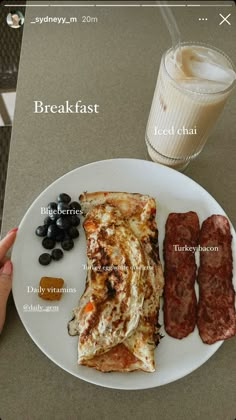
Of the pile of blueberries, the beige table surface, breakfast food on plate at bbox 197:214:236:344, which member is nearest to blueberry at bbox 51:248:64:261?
the pile of blueberries

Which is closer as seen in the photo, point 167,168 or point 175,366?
point 175,366

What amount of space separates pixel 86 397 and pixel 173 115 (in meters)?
0.92

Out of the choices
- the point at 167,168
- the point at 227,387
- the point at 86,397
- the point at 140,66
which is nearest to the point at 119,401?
the point at 86,397

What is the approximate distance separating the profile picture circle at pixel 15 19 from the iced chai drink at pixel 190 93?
96 cm

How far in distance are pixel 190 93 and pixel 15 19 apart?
119 cm

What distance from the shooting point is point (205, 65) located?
1.08m

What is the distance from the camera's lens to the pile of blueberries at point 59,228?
116cm

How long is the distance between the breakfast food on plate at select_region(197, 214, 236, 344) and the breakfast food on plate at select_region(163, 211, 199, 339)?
0.09ft

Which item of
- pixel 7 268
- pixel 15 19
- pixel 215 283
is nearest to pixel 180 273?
pixel 215 283

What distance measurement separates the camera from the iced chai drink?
3.41ft

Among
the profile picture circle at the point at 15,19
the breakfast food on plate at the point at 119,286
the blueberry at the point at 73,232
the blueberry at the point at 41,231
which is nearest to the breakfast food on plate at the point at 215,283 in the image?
the breakfast food on plate at the point at 119,286

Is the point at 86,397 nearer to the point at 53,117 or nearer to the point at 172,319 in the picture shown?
the point at 172,319

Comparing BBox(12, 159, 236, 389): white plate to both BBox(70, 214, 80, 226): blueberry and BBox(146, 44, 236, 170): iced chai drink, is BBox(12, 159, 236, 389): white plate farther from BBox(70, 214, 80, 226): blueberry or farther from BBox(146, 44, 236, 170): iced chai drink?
BBox(146, 44, 236, 170): iced chai drink

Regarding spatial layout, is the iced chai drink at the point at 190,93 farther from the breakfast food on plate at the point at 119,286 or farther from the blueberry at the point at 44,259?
the blueberry at the point at 44,259
